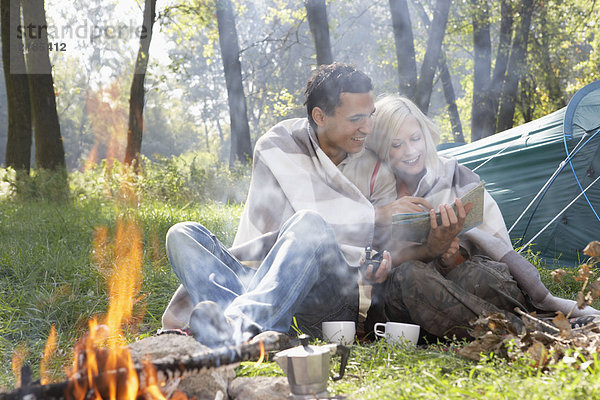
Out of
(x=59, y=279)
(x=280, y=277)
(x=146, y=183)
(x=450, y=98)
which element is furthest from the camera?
(x=450, y=98)

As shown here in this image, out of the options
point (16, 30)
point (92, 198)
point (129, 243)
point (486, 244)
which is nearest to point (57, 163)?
point (92, 198)

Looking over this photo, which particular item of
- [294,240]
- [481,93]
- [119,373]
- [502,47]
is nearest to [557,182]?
[294,240]

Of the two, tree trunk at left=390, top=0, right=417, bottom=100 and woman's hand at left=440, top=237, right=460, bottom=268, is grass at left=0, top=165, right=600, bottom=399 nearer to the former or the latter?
woman's hand at left=440, top=237, right=460, bottom=268

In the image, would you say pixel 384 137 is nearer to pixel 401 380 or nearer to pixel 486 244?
pixel 486 244

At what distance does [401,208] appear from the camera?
118 inches

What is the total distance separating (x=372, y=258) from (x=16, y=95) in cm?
864

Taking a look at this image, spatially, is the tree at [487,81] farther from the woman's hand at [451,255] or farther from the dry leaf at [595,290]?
the dry leaf at [595,290]

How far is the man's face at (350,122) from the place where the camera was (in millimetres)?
3297

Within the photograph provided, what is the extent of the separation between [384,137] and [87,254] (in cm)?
261

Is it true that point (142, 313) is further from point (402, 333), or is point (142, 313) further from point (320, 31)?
point (320, 31)

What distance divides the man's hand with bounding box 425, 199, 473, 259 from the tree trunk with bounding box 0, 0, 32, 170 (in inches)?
322

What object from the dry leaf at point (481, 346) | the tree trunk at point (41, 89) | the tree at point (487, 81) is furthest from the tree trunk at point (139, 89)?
the dry leaf at point (481, 346)

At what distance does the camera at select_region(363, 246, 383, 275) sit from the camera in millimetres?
2859

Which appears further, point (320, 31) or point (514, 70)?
point (514, 70)
